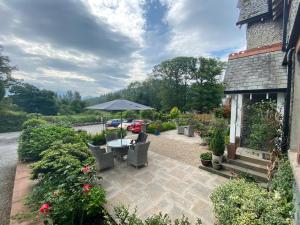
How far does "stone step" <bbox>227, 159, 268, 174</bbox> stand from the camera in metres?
4.99

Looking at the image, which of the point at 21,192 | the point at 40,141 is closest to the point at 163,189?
the point at 21,192

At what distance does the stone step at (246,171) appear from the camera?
476 centimetres

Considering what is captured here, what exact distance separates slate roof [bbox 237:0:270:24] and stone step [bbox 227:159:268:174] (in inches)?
307

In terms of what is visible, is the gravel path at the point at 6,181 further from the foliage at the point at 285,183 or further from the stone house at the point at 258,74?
the stone house at the point at 258,74

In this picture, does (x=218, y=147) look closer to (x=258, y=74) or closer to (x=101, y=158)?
(x=258, y=74)

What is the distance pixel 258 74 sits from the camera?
208 inches

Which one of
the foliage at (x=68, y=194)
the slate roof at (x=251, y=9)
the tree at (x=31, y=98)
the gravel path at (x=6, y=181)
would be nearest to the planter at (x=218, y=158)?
the foliage at (x=68, y=194)

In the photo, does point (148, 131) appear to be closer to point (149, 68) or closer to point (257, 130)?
point (257, 130)

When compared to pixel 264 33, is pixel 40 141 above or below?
below

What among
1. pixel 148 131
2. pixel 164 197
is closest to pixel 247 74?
pixel 164 197

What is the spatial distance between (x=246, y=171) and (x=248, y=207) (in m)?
2.96

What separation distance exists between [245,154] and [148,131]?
9.32m

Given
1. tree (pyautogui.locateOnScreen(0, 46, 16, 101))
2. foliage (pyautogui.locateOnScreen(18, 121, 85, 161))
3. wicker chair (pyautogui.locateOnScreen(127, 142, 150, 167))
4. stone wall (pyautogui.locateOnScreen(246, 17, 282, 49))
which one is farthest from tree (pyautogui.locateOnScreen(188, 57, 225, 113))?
tree (pyautogui.locateOnScreen(0, 46, 16, 101))

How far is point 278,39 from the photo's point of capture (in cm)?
772
